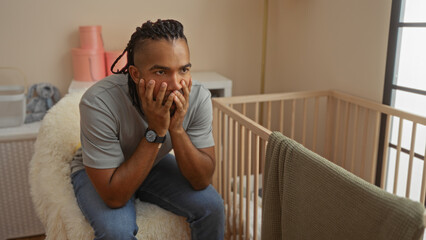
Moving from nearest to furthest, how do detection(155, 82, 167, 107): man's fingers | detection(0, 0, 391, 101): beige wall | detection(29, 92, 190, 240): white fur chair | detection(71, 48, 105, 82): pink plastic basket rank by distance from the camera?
detection(155, 82, 167, 107): man's fingers → detection(29, 92, 190, 240): white fur chair → detection(0, 0, 391, 101): beige wall → detection(71, 48, 105, 82): pink plastic basket

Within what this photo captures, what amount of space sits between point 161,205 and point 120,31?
4.44 feet

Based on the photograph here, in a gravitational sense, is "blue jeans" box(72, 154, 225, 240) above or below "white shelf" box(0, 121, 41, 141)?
below

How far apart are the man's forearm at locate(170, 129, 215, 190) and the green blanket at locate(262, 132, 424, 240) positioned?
205 millimetres

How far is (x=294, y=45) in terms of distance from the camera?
2.41 m

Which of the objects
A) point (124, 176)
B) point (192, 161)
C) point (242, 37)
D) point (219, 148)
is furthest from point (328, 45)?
point (124, 176)

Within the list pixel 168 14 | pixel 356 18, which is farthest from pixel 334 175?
pixel 168 14

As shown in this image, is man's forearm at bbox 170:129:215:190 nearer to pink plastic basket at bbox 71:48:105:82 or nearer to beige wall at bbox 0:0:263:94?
pink plastic basket at bbox 71:48:105:82

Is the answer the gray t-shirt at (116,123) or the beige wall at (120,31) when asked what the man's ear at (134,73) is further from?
the beige wall at (120,31)

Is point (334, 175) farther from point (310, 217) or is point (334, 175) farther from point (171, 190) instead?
point (171, 190)

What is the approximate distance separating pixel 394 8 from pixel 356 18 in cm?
22

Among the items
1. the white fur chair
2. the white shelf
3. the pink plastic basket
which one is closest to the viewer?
the white fur chair

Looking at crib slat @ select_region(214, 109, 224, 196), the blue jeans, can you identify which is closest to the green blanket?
the blue jeans

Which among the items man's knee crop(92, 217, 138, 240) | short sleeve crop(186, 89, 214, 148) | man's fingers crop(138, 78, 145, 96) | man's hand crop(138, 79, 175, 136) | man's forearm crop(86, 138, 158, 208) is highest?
man's fingers crop(138, 78, 145, 96)

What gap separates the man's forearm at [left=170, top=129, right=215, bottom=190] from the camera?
49.4 inches
